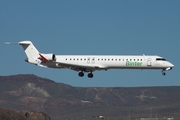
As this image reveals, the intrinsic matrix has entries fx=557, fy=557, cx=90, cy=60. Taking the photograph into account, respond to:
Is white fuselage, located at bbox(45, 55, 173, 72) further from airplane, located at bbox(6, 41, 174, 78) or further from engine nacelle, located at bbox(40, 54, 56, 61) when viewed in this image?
engine nacelle, located at bbox(40, 54, 56, 61)

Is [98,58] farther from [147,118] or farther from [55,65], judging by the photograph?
[147,118]

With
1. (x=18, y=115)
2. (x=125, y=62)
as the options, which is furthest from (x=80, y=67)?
(x=18, y=115)

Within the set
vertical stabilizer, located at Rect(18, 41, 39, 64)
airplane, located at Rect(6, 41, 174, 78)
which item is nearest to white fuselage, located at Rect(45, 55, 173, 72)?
airplane, located at Rect(6, 41, 174, 78)

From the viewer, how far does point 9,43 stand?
89375 millimetres

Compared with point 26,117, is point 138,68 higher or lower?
higher

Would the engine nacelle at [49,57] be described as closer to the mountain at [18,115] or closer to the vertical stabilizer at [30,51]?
the vertical stabilizer at [30,51]

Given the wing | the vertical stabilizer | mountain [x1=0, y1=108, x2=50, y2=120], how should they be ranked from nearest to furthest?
the wing, the vertical stabilizer, mountain [x1=0, y1=108, x2=50, y2=120]

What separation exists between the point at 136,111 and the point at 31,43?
78560 millimetres

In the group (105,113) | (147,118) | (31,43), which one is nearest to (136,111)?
(105,113)

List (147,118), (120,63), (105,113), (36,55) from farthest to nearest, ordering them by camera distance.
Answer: (105,113)
(147,118)
(36,55)
(120,63)

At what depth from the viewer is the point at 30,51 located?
95.0m

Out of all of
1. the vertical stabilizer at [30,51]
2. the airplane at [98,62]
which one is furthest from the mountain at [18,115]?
the airplane at [98,62]

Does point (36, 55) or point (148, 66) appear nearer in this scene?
point (148, 66)

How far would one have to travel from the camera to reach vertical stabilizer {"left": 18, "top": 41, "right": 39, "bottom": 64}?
94.0m
